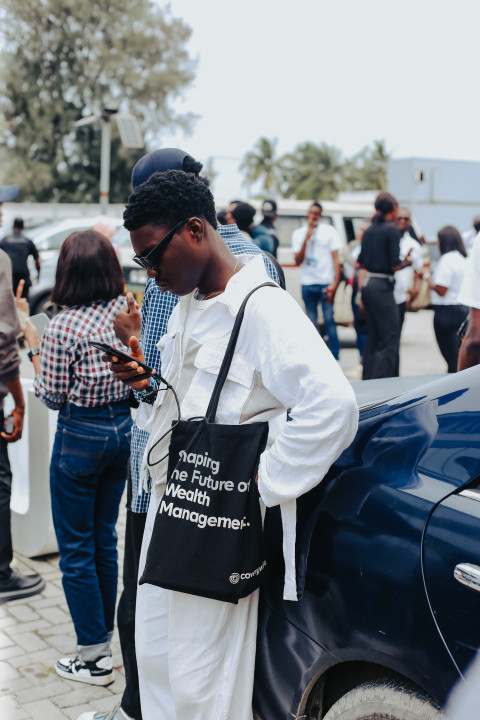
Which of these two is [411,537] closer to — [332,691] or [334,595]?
[334,595]

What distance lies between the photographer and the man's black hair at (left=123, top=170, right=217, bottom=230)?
2.26 metres

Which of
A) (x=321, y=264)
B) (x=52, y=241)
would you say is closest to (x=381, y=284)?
(x=321, y=264)

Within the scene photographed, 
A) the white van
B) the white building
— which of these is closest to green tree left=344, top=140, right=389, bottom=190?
the white building

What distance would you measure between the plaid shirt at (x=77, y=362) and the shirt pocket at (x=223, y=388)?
1083mm

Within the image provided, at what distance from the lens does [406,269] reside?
10.3 meters

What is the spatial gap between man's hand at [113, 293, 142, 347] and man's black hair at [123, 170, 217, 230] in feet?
1.63

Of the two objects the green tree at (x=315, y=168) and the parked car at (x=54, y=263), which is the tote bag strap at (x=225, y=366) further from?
the green tree at (x=315, y=168)

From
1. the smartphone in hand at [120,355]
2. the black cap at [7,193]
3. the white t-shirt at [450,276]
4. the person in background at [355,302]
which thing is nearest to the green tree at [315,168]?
the person in background at [355,302]

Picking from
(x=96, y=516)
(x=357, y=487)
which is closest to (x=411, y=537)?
(x=357, y=487)

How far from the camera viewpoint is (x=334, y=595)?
208cm

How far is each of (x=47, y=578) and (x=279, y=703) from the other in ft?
8.27

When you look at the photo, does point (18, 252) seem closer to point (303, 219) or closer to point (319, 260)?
point (319, 260)

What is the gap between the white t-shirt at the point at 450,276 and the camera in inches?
317

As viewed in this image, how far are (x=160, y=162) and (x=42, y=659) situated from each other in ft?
7.37
